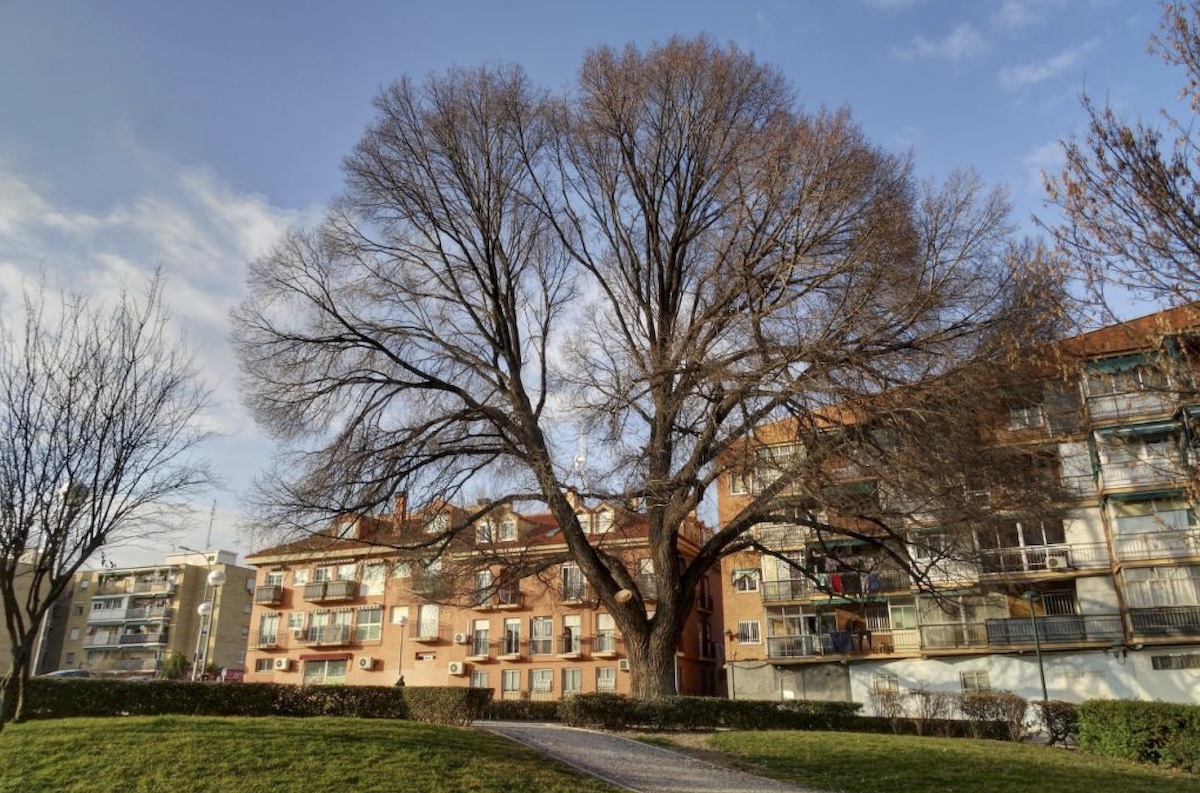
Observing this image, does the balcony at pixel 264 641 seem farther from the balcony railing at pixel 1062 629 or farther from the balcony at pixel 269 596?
the balcony railing at pixel 1062 629

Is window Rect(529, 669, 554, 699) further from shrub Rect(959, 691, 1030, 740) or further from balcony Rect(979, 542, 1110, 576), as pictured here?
shrub Rect(959, 691, 1030, 740)

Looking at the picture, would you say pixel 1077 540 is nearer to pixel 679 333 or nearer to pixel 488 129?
pixel 679 333

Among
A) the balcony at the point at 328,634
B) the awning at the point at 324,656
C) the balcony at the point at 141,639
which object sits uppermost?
the balcony at the point at 141,639

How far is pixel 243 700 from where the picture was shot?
17.2 metres

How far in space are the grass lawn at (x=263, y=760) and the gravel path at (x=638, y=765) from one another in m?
0.55

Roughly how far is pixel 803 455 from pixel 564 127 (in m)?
10.0

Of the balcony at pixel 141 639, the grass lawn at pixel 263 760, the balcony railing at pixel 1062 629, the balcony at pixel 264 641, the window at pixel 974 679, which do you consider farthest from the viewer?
the balcony at pixel 141 639

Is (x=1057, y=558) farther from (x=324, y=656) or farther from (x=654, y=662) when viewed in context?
(x=324, y=656)

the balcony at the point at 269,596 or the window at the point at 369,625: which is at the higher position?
the balcony at the point at 269,596

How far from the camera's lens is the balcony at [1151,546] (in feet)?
95.8

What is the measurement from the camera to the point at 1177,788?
12594mm

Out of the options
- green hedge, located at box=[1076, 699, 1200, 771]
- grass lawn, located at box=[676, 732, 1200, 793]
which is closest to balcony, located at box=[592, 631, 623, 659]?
grass lawn, located at box=[676, 732, 1200, 793]

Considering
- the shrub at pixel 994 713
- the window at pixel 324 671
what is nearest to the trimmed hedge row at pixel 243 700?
the shrub at pixel 994 713

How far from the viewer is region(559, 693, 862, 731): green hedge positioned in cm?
1736
